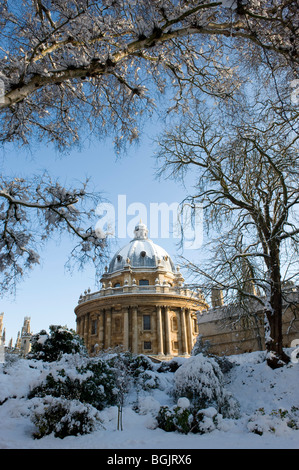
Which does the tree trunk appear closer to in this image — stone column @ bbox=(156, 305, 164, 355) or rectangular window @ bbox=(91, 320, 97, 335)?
stone column @ bbox=(156, 305, 164, 355)

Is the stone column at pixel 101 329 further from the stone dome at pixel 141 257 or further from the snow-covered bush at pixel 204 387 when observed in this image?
the snow-covered bush at pixel 204 387

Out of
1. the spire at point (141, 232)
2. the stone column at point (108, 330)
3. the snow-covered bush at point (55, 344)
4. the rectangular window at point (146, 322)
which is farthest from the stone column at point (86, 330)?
the snow-covered bush at point (55, 344)

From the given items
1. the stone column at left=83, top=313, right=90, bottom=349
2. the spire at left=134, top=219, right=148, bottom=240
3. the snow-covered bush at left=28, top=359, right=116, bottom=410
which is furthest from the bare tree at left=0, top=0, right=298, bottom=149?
the spire at left=134, top=219, right=148, bottom=240

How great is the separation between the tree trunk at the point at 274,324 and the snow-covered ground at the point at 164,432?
1.28ft

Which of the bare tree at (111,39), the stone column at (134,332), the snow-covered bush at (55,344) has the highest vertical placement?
the stone column at (134,332)

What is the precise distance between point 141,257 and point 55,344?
4299 centimetres

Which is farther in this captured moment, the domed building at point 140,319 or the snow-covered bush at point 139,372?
the domed building at point 140,319

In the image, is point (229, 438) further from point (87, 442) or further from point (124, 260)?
point (124, 260)

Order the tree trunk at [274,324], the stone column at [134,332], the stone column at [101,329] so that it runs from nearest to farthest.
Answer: the tree trunk at [274,324] < the stone column at [134,332] < the stone column at [101,329]

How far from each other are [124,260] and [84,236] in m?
48.6

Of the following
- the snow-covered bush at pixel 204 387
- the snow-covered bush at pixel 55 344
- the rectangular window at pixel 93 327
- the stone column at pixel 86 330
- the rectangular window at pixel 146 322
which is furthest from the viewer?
the rectangular window at pixel 93 327

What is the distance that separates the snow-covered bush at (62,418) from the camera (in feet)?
23.1

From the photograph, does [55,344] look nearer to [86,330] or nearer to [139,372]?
[139,372]
